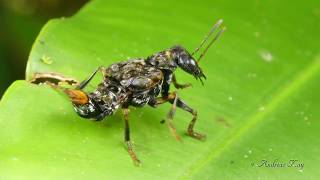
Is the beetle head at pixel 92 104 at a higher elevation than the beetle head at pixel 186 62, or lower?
lower

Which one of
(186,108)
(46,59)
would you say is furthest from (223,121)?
(46,59)

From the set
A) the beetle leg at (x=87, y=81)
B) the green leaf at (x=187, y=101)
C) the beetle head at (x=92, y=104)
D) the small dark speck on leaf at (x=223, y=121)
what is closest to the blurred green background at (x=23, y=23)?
the green leaf at (x=187, y=101)

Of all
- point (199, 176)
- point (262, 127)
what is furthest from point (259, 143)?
point (199, 176)

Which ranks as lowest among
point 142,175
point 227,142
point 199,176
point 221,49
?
point 142,175

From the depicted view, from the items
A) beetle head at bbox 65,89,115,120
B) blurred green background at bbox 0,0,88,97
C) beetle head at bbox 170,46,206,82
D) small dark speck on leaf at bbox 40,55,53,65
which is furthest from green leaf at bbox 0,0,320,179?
blurred green background at bbox 0,0,88,97

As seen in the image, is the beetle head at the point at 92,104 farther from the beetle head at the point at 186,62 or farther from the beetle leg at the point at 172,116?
the beetle head at the point at 186,62

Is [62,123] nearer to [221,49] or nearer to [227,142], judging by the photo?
[227,142]

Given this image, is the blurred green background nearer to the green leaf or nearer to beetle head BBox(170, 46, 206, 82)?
the green leaf
